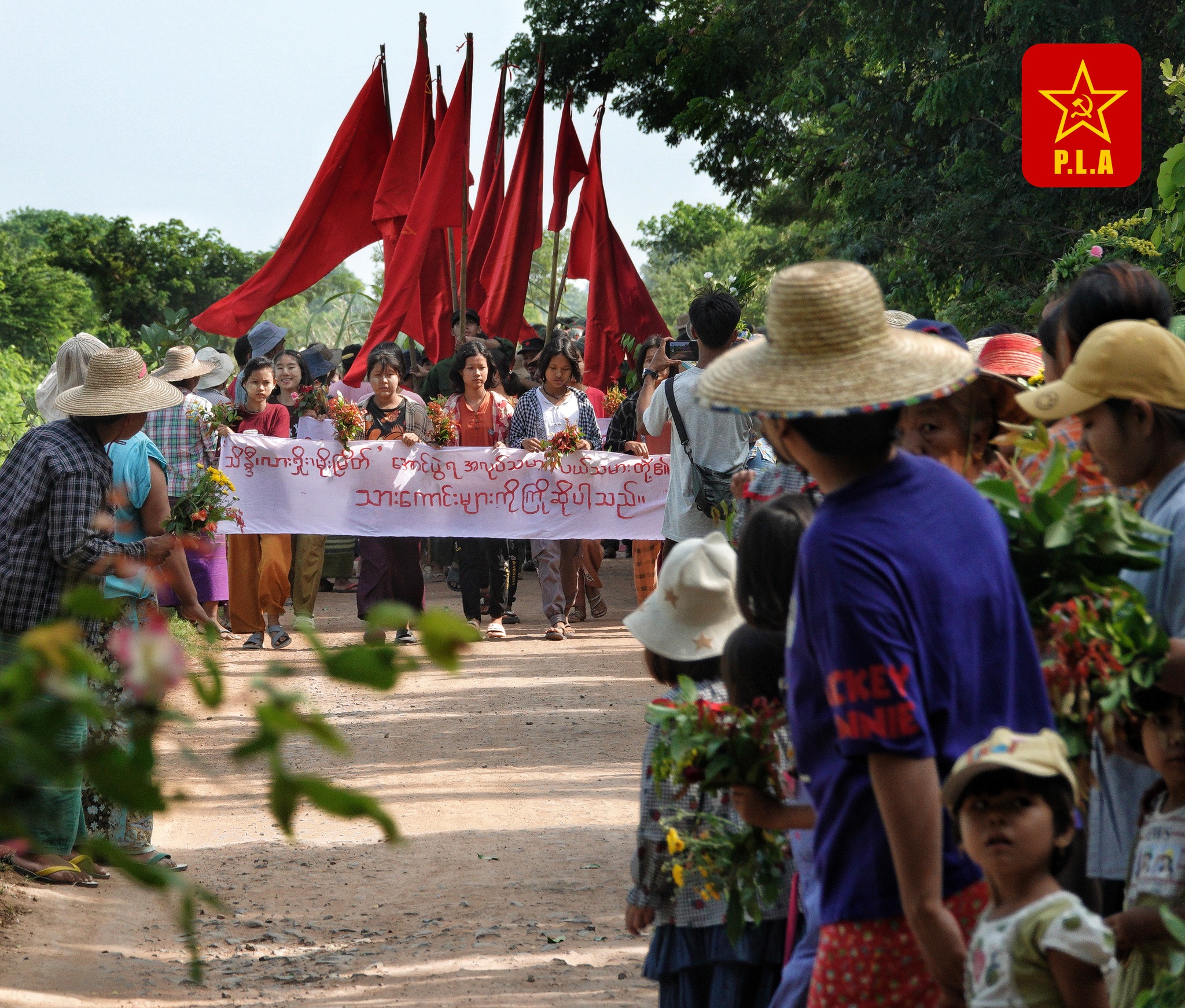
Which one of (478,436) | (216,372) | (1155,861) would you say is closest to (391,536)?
(478,436)

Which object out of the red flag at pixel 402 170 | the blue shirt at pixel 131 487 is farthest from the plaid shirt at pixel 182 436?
the red flag at pixel 402 170

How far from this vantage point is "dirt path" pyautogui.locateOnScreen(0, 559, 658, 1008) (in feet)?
15.5

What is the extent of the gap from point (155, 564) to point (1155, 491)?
4.23m

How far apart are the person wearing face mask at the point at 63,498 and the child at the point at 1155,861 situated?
375cm

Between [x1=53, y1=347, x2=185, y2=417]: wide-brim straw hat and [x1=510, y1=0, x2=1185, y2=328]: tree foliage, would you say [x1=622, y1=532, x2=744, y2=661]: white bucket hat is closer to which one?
[x1=53, y1=347, x2=185, y2=417]: wide-brim straw hat

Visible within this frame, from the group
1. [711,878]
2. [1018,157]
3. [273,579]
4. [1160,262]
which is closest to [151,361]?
[273,579]

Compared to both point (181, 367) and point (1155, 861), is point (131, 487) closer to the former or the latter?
point (1155, 861)

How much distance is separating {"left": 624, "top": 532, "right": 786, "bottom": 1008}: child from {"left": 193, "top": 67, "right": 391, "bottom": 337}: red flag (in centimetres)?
1061

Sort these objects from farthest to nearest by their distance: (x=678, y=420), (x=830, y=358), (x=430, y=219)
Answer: (x=430, y=219) < (x=678, y=420) < (x=830, y=358)

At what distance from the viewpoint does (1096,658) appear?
2355 mm

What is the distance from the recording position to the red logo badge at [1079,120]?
36.6 ft

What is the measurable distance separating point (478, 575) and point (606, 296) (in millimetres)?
5038

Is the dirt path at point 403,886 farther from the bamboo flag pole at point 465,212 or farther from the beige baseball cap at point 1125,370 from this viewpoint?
the bamboo flag pole at point 465,212

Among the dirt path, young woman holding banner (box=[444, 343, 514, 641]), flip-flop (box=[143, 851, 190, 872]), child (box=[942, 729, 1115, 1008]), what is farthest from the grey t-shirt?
child (box=[942, 729, 1115, 1008])
